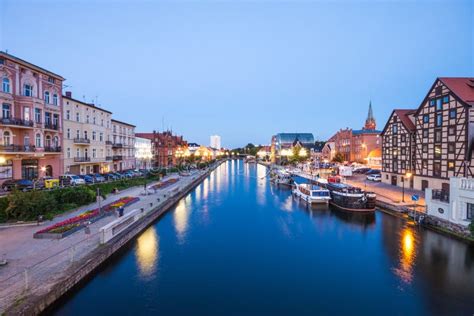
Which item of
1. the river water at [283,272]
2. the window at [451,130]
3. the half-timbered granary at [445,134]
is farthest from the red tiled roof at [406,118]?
the river water at [283,272]

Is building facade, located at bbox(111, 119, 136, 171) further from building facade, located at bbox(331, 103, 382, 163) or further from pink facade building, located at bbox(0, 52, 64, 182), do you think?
building facade, located at bbox(331, 103, 382, 163)

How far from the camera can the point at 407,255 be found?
56.4ft

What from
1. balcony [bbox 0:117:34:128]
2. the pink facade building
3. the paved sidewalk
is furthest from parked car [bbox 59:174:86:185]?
the paved sidewalk

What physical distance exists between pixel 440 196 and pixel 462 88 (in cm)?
1452

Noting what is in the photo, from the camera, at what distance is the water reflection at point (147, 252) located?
50.2 feet

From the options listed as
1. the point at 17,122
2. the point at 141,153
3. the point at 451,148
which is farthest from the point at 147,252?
the point at 141,153

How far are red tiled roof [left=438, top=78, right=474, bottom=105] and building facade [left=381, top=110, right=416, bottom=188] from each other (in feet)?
24.9

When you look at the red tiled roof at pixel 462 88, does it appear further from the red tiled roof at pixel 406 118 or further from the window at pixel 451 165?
the red tiled roof at pixel 406 118

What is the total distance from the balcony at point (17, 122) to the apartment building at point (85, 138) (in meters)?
7.49

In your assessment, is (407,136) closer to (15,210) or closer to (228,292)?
(228,292)

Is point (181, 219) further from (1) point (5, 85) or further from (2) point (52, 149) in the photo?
(1) point (5, 85)

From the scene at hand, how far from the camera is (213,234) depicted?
21734mm

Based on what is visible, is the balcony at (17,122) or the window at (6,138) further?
the window at (6,138)

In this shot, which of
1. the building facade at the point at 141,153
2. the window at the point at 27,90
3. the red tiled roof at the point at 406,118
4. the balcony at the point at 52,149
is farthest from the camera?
the building facade at the point at 141,153
